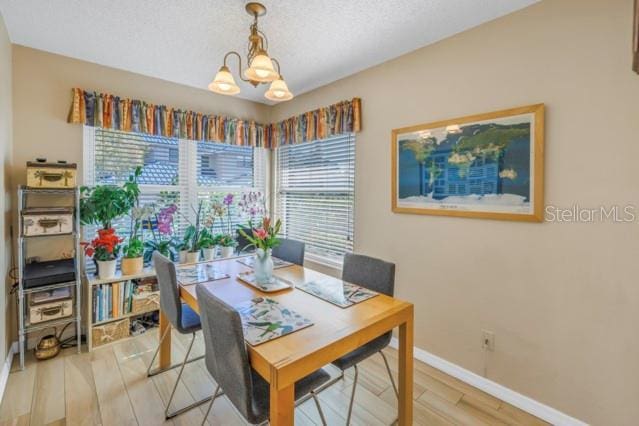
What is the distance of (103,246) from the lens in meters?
2.57

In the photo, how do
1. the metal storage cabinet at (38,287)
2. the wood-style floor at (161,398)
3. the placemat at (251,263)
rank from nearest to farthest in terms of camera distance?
the wood-style floor at (161,398) < the metal storage cabinet at (38,287) < the placemat at (251,263)

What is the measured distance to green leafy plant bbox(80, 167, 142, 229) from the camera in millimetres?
2498

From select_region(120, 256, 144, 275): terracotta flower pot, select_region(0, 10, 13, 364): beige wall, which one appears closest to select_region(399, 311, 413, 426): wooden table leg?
select_region(120, 256, 144, 275): terracotta flower pot

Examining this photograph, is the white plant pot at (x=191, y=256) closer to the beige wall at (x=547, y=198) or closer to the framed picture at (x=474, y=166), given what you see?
the beige wall at (x=547, y=198)

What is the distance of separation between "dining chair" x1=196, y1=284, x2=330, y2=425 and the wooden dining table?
0.20 feet

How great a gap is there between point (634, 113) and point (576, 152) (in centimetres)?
28

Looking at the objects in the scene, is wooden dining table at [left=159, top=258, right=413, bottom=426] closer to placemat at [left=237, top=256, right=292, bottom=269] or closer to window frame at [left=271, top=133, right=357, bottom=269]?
placemat at [left=237, top=256, right=292, bottom=269]

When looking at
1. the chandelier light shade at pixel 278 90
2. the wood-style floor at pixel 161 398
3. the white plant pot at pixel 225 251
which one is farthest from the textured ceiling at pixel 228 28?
the wood-style floor at pixel 161 398

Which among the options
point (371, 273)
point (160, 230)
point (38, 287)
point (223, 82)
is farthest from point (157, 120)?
point (371, 273)

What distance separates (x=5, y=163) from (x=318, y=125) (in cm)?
253

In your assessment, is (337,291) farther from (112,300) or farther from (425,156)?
(112,300)

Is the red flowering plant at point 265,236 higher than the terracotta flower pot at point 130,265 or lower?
higher

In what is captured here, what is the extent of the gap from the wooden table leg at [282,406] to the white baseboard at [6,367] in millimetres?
2068

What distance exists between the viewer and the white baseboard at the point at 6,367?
1.97m
